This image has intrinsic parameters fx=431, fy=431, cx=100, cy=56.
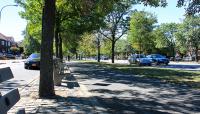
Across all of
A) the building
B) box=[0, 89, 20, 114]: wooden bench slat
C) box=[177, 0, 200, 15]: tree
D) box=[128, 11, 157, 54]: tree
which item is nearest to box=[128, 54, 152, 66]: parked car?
box=[128, 11, 157, 54]: tree

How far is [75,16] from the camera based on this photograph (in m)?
38.3

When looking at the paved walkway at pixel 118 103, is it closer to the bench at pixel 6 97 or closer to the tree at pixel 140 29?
the bench at pixel 6 97

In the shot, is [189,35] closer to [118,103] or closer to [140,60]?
[140,60]

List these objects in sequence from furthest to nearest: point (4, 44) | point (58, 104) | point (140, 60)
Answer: point (4, 44) → point (140, 60) → point (58, 104)

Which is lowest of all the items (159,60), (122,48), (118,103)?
(118,103)

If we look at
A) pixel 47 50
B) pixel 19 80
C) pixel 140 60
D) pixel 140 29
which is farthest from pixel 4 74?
pixel 140 29

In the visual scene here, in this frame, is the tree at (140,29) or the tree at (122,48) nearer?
the tree at (140,29)

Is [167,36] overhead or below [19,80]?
overhead

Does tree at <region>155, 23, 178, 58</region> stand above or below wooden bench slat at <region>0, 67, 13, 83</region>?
above

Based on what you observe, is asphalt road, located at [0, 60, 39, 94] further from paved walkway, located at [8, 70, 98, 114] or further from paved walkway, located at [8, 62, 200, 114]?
paved walkway, located at [8, 62, 200, 114]

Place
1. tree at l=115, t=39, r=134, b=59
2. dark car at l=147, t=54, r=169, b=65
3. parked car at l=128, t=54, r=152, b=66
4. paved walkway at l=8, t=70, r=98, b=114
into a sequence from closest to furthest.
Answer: paved walkway at l=8, t=70, r=98, b=114
parked car at l=128, t=54, r=152, b=66
dark car at l=147, t=54, r=169, b=65
tree at l=115, t=39, r=134, b=59

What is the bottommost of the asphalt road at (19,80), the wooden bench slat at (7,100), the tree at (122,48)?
the asphalt road at (19,80)

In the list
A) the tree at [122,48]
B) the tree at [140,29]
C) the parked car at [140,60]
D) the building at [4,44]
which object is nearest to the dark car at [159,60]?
the parked car at [140,60]

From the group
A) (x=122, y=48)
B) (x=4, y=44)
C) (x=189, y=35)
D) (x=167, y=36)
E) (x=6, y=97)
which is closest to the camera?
(x=6, y=97)
